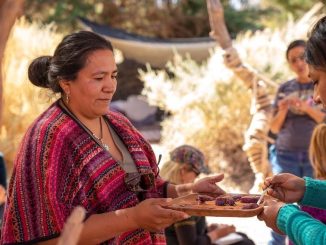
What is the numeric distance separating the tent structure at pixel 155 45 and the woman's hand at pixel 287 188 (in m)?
11.3

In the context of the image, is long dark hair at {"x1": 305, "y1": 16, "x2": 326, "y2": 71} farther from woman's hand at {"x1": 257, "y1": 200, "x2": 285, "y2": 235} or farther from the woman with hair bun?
the woman with hair bun

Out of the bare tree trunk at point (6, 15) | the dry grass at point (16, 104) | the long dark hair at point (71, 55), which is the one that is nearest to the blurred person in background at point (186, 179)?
the long dark hair at point (71, 55)

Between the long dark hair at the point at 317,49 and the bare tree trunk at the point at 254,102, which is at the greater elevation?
the long dark hair at the point at 317,49

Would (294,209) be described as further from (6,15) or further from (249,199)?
(6,15)

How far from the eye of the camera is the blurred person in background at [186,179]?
3.77 meters

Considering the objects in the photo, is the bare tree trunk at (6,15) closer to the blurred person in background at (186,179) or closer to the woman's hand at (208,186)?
the woman's hand at (208,186)

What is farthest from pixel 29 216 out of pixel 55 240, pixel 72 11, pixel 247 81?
pixel 72 11

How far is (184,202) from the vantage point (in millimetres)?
2461

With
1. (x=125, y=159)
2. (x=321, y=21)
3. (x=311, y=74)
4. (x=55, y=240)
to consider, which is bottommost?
(x=55, y=240)

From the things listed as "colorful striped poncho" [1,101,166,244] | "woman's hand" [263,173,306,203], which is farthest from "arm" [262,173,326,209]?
"colorful striped poncho" [1,101,166,244]

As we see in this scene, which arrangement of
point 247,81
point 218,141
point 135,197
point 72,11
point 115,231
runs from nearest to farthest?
1. point 115,231
2. point 135,197
3. point 247,81
4. point 218,141
5. point 72,11

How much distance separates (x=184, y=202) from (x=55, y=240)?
46cm

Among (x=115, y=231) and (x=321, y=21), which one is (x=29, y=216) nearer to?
(x=115, y=231)

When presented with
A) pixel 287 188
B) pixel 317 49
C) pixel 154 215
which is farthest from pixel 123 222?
pixel 317 49
